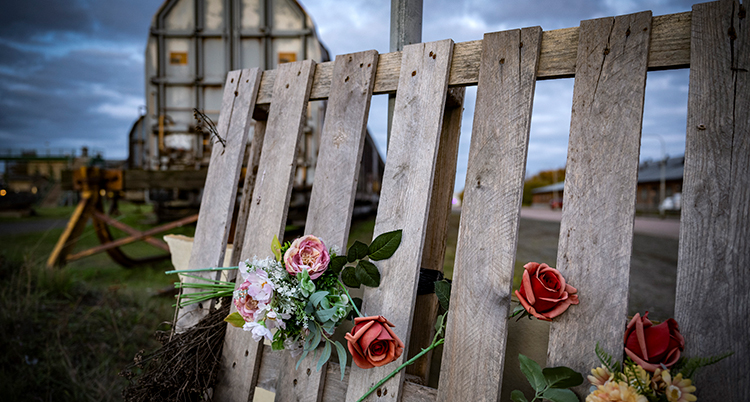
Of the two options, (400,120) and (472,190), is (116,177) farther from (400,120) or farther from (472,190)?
(472,190)

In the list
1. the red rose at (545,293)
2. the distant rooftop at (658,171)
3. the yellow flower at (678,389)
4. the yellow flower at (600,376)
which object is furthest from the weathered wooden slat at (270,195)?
the distant rooftop at (658,171)

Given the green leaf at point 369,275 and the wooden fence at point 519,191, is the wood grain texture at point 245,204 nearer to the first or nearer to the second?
the wooden fence at point 519,191

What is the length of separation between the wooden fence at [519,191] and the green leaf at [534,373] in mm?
88

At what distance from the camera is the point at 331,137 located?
1.45m

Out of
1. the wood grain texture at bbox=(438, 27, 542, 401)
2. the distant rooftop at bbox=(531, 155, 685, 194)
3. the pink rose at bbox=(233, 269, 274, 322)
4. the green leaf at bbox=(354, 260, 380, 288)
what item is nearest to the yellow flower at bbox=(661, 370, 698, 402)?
the wood grain texture at bbox=(438, 27, 542, 401)

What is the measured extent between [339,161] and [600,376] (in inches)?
42.2

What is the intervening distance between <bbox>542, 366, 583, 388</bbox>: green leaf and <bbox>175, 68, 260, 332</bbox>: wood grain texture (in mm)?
1342

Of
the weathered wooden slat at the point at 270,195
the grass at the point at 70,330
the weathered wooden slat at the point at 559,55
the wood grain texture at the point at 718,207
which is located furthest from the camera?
the grass at the point at 70,330

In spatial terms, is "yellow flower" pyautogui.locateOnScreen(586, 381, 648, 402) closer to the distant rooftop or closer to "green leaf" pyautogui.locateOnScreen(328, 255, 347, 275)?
"green leaf" pyautogui.locateOnScreen(328, 255, 347, 275)

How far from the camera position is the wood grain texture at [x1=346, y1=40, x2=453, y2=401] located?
3.88 ft

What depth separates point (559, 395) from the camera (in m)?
0.92

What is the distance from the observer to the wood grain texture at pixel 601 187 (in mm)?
985

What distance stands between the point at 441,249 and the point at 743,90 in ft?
3.49

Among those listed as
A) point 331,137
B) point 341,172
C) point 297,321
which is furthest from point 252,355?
point 331,137
